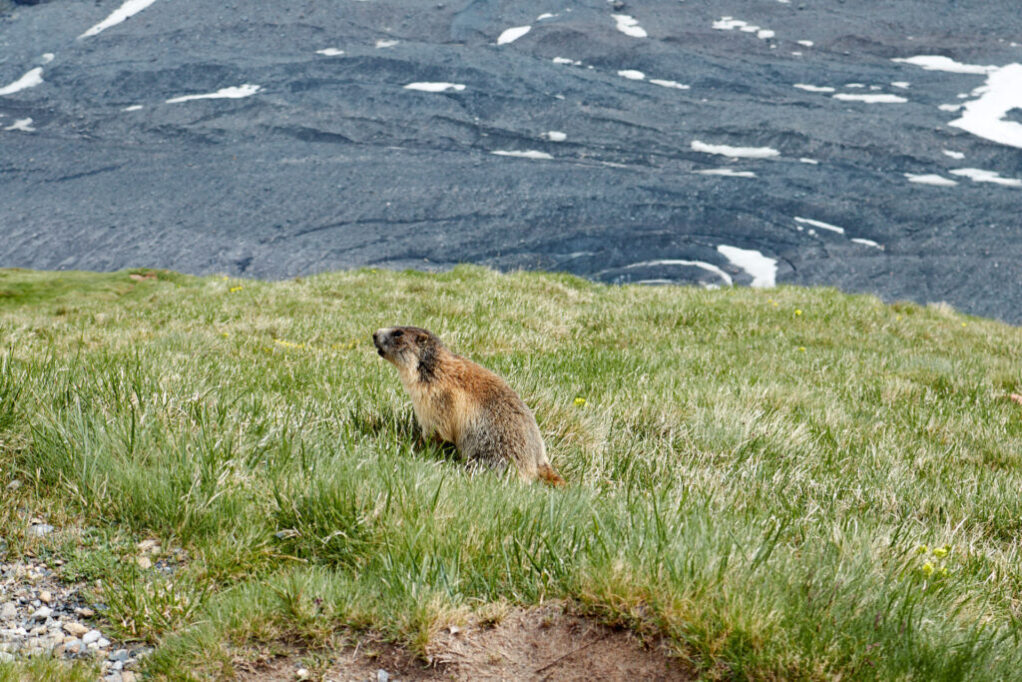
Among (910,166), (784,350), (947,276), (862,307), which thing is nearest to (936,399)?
(784,350)

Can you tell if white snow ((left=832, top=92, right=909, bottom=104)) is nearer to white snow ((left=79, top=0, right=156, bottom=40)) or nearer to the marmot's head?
the marmot's head

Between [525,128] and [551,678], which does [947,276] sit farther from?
[551,678]

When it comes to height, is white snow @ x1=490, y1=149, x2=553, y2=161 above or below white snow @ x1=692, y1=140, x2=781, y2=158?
above

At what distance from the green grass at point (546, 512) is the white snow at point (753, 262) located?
13.7m

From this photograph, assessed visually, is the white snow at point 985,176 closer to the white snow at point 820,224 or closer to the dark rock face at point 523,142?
the dark rock face at point 523,142

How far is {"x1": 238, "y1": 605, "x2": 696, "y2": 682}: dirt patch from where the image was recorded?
2.43 meters

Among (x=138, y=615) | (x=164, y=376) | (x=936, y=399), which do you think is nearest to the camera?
(x=138, y=615)

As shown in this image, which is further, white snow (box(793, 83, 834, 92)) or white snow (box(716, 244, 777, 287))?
white snow (box(793, 83, 834, 92))

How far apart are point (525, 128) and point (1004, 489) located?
30046 mm

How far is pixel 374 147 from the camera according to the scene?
3116 centimetres

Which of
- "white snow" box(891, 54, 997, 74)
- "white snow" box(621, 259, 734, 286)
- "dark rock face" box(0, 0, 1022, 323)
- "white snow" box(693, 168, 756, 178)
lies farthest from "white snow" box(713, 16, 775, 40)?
"white snow" box(621, 259, 734, 286)

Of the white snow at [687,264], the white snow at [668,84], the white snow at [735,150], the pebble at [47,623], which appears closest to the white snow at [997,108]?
the white snow at [735,150]

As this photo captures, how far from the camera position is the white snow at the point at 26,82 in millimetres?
36403

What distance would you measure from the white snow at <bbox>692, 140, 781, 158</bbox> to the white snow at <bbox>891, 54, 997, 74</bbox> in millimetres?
15119
